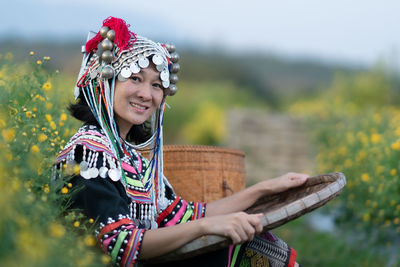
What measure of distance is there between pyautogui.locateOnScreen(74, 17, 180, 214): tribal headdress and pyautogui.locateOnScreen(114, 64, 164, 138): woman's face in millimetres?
30

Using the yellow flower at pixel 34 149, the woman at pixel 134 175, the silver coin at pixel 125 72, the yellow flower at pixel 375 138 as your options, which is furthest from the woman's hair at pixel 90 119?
the yellow flower at pixel 375 138

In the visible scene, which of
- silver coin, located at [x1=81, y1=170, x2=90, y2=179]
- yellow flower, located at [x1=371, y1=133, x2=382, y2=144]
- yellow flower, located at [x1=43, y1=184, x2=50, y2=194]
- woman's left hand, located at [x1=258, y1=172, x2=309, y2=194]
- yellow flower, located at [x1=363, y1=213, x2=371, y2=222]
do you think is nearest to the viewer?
yellow flower, located at [x1=43, y1=184, x2=50, y2=194]

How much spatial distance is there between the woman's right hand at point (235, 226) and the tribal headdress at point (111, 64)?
492 mm

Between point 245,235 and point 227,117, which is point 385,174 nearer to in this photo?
point 245,235

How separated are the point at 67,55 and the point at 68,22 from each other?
5.09 meters

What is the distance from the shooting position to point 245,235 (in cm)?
194

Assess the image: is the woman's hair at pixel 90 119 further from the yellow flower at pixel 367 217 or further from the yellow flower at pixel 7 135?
the yellow flower at pixel 367 217

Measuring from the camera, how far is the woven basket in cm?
319

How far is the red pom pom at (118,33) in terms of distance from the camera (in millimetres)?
2389

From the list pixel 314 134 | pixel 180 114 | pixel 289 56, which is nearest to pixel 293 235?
pixel 314 134

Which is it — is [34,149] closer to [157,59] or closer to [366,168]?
[157,59]

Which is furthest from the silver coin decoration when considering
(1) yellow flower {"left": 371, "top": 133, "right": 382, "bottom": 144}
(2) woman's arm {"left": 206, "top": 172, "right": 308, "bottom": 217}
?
(1) yellow flower {"left": 371, "top": 133, "right": 382, "bottom": 144}

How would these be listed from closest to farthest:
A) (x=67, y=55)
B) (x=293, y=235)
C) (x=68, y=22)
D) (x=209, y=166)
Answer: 1. (x=209, y=166)
2. (x=293, y=235)
3. (x=68, y=22)
4. (x=67, y=55)

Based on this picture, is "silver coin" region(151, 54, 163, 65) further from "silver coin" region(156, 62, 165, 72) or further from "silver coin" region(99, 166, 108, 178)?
"silver coin" region(99, 166, 108, 178)
